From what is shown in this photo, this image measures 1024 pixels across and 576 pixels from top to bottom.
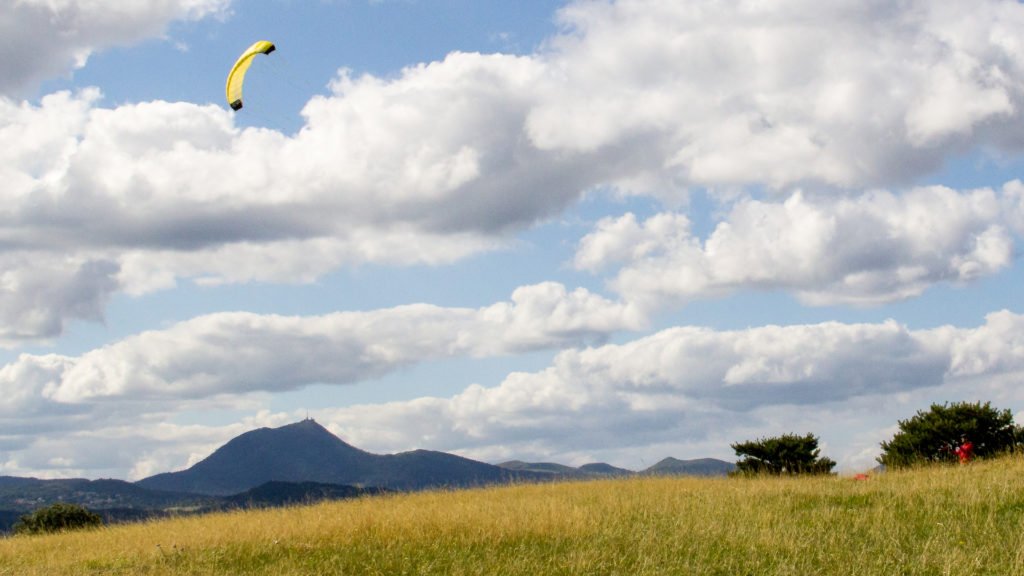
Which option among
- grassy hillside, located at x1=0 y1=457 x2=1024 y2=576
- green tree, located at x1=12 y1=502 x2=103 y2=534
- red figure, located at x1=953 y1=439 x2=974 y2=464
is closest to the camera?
grassy hillside, located at x1=0 y1=457 x2=1024 y2=576

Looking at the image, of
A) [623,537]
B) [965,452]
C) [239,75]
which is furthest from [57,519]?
[965,452]

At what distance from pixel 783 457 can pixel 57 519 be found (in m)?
29.8

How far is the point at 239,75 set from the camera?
122ft

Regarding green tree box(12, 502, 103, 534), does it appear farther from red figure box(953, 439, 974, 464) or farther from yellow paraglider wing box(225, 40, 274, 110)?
red figure box(953, 439, 974, 464)

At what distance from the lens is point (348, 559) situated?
1880 cm

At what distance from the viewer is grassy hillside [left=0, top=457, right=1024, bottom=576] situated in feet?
58.2

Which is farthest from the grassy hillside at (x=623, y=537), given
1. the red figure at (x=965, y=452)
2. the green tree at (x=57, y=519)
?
the green tree at (x=57, y=519)

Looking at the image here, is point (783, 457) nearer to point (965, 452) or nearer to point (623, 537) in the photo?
point (965, 452)

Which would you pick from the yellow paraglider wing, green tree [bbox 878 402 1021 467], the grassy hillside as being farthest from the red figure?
the yellow paraglider wing

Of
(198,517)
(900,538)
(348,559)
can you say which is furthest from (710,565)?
(198,517)

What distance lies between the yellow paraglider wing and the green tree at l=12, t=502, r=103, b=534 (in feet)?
57.2

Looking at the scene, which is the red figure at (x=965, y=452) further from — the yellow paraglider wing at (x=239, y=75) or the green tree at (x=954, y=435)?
the yellow paraglider wing at (x=239, y=75)

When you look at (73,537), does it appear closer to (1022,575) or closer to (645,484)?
(645,484)

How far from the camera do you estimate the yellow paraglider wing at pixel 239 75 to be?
36.3m
